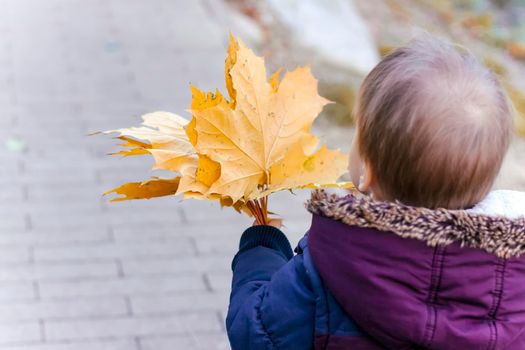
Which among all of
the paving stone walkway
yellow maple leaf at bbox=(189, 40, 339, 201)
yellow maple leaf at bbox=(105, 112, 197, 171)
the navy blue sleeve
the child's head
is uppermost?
the child's head

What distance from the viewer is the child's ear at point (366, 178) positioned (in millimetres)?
1638

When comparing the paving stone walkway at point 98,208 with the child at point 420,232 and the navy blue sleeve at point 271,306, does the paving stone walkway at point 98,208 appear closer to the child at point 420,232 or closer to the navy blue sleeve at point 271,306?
the navy blue sleeve at point 271,306

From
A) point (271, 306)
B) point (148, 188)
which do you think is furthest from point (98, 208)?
point (271, 306)

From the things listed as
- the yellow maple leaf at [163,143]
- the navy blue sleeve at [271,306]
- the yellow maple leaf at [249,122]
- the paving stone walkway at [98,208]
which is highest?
the yellow maple leaf at [249,122]

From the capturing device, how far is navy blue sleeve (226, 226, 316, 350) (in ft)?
5.37

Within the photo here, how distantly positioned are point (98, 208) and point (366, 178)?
2640mm

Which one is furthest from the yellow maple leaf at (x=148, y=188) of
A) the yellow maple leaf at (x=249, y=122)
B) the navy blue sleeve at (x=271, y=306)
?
the navy blue sleeve at (x=271, y=306)

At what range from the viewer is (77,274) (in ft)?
11.8

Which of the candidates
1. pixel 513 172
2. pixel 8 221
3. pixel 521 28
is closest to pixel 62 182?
pixel 8 221

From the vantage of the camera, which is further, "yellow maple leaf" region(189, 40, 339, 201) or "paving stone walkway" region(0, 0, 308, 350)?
"paving stone walkway" region(0, 0, 308, 350)

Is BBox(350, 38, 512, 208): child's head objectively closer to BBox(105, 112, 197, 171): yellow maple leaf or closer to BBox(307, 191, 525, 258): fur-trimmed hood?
BBox(307, 191, 525, 258): fur-trimmed hood

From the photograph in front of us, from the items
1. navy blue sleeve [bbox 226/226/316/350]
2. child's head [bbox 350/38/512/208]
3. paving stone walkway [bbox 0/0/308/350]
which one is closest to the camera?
child's head [bbox 350/38/512/208]

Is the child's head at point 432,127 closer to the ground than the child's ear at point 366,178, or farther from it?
farther from it

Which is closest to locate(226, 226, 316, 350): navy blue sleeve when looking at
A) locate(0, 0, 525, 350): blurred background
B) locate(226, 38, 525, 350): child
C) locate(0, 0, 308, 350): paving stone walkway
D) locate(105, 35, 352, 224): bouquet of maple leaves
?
locate(226, 38, 525, 350): child
